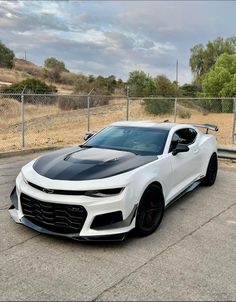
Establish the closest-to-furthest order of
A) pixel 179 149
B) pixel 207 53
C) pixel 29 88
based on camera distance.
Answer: pixel 179 149 → pixel 29 88 → pixel 207 53

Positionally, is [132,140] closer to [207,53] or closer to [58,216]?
[58,216]

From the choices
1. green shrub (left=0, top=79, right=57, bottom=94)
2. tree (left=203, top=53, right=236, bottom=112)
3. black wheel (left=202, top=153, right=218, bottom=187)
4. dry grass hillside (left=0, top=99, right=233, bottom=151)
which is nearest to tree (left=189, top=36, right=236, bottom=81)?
tree (left=203, top=53, right=236, bottom=112)

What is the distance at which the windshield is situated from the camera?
18.4 feet

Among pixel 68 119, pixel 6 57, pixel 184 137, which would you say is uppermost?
pixel 6 57

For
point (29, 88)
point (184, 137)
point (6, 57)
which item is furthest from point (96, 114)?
point (6, 57)

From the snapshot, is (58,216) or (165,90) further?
(165,90)

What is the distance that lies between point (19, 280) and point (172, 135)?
3.30 m

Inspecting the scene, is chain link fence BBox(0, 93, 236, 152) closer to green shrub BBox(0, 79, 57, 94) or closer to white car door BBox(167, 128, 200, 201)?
green shrub BBox(0, 79, 57, 94)

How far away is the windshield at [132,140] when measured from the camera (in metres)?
5.60

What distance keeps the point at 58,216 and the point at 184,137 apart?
119 inches

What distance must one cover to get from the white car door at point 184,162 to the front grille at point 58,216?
5.40 ft

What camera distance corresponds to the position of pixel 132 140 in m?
5.85

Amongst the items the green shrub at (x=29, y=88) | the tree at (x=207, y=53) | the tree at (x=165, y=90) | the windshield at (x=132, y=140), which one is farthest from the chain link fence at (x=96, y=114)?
the tree at (x=207, y=53)

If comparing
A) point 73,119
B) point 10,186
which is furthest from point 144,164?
point 73,119
